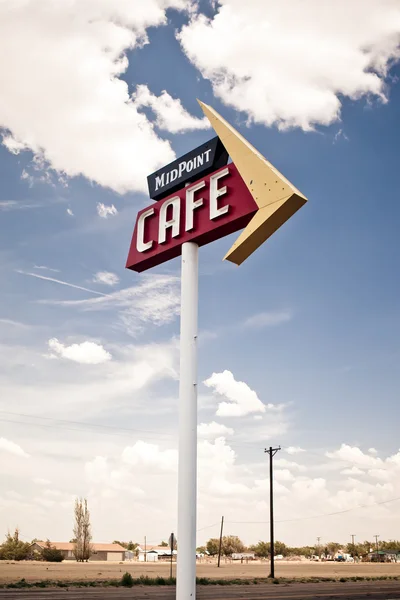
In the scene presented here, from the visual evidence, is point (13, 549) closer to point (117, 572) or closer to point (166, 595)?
point (117, 572)

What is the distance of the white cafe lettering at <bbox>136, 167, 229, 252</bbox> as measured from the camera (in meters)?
10.3


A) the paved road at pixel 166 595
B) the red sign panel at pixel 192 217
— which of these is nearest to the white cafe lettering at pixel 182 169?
the red sign panel at pixel 192 217

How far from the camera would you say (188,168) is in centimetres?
1123

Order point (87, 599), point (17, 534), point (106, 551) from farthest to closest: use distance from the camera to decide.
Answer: point (106, 551) → point (17, 534) → point (87, 599)

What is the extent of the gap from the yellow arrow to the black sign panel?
1.38 ft

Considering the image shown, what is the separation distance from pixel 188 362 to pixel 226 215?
8.52 feet

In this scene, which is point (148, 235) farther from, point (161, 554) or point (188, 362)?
point (161, 554)

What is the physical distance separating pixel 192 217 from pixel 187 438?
3890 millimetres

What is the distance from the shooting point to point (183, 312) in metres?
10.3

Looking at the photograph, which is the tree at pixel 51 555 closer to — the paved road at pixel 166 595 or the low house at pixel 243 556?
the low house at pixel 243 556

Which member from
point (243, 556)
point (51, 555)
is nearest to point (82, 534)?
point (51, 555)

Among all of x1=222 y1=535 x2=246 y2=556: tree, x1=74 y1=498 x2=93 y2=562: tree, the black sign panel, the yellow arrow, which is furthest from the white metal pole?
x1=222 y1=535 x2=246 y2=556: tree

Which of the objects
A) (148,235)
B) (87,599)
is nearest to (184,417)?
(148,235)

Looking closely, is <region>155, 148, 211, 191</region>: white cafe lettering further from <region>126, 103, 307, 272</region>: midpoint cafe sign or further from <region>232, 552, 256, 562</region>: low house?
<region>232, 552, 256, 562</region>: low house
